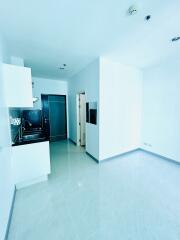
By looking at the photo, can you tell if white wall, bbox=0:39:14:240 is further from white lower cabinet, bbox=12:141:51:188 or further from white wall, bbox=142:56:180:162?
white wall, bbox=142:56:180:162

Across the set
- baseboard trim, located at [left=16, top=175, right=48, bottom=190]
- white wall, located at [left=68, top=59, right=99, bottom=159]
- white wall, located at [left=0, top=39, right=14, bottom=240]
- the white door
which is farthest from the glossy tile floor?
the white door

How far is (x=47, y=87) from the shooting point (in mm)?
4879

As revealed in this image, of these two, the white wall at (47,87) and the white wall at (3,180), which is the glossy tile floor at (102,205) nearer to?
the white wall at (3,180)

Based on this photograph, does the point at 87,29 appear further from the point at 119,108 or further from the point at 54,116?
the point at 54,116

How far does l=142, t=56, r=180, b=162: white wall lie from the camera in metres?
3.04

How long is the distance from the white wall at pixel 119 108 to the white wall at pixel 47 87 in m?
2.71

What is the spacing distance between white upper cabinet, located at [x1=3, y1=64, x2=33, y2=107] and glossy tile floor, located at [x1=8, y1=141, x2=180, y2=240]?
1.60 m

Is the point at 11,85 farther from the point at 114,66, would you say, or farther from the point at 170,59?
the point at 170,59

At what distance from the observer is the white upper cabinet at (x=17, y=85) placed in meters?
1.96

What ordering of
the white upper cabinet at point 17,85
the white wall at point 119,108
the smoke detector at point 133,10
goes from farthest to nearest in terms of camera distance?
the white wall at point 119,108
the white upper cabinet at point 17,85
the smoke detector at point 133,10

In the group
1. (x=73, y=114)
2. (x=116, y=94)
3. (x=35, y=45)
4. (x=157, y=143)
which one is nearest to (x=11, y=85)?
(x=35, y=45)

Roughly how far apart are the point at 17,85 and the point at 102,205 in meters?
2.39

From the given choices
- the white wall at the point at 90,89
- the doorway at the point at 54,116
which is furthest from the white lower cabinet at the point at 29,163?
the doorway at the point at 54,116

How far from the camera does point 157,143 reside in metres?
3.52
